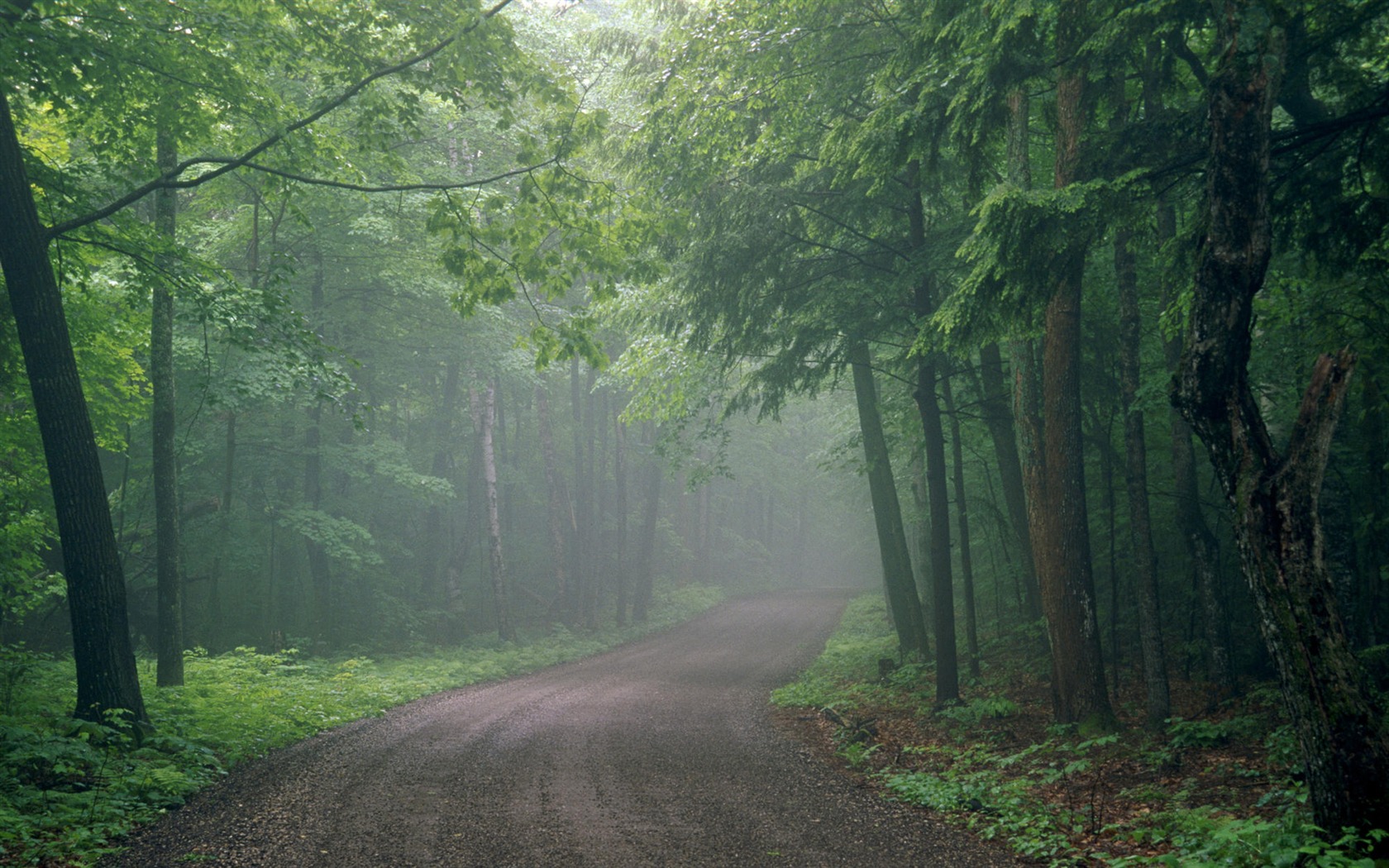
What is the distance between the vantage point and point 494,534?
79.6ft

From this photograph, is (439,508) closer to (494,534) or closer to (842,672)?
(494,534)

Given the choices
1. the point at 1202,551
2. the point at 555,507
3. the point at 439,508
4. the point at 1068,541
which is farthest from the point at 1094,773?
the point at 439,508

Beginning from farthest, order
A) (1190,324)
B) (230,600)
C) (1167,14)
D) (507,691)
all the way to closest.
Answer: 1. (230,600)
2. (507,691)
3. (1167,14)
4. (1190,324)

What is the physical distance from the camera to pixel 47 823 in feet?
20.2

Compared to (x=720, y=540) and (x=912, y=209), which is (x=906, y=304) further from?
(x=720, y=540)

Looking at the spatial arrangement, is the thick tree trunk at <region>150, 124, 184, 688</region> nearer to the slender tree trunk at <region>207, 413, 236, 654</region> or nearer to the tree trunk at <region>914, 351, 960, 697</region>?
the slender tree trunk at <region>207, 413, 236, 654</region>

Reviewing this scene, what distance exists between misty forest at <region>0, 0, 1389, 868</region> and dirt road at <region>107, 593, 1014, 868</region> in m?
0.10

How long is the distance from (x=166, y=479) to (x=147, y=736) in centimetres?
472

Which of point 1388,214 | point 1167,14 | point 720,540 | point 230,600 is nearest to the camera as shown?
point 1388,214

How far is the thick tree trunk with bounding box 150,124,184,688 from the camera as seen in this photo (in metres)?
11.5

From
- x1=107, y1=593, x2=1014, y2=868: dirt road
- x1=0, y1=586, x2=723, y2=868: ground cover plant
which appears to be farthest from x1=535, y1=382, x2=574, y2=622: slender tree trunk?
x1=107, y1=593, x2=1014, y2=868: dirt road

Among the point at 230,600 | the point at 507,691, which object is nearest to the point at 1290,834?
the point at 507,691

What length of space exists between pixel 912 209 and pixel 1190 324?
6610 mm

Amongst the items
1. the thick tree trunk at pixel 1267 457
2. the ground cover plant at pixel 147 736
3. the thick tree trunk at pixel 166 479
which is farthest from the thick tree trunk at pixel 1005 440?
the thick tree trunk at pixel 166 479
